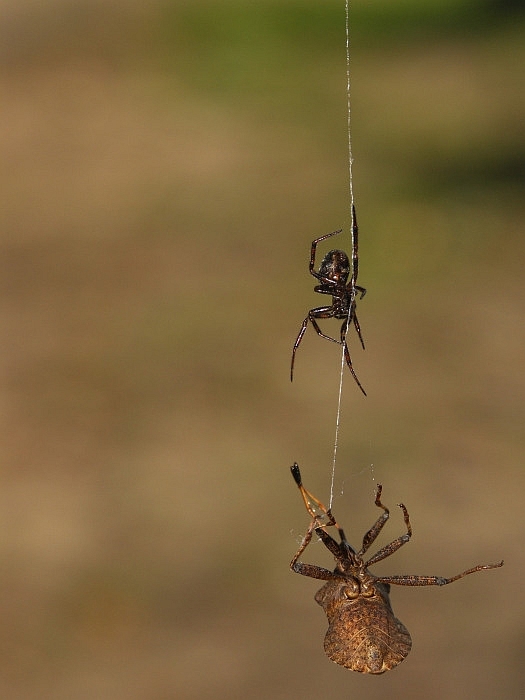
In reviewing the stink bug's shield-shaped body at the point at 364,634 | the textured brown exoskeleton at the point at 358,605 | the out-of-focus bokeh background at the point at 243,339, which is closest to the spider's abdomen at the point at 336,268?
the textured brown exoskeleton at the point at 358,605

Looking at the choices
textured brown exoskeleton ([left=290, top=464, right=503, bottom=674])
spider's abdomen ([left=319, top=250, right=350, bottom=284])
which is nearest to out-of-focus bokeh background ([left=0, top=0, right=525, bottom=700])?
textured brown exoskeleton ([left=290, top=464, right=503, bottom=674])

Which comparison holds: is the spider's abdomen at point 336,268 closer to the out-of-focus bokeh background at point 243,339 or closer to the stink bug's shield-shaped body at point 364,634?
the stink bug's shield-shaped body at point 364,634

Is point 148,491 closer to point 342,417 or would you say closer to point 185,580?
point 185,580

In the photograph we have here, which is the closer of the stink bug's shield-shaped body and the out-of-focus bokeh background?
the stink bug's shield-shaped body

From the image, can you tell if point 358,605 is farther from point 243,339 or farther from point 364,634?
point 243,339

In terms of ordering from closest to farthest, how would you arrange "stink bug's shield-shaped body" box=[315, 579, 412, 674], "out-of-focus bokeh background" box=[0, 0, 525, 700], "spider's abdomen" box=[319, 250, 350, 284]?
"stink bug's shield-shaped body" box=[315, 579, 412, 674]
"spider's abdomen" box=[319, 250, 350, 284]
"out-of-focus bokeh background" box=[0, 0, 525, 700]

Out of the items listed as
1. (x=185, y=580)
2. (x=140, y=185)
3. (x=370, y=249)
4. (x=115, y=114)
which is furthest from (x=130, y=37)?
(x=185, y=580)

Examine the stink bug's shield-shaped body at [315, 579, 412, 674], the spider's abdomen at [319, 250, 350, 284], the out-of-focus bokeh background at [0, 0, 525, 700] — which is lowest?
the stink bug's shield-shaped body at [315, 579, 412, 674]

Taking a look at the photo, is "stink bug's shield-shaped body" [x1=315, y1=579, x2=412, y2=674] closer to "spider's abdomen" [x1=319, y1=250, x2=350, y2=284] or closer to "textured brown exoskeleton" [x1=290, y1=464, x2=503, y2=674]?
"textured brown exoskeleton" [x1=290, y1=464, x2=503, y2=674]
